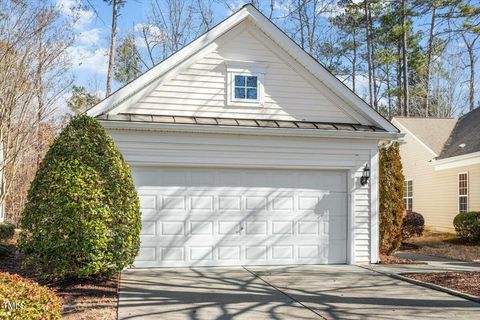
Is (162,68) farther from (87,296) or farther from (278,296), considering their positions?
(278,296)

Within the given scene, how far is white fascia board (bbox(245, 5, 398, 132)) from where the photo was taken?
11500mm

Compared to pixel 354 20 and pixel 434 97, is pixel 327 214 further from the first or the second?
pixel 434 97

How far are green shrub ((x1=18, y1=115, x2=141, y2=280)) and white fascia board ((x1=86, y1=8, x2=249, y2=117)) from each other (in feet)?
6.68

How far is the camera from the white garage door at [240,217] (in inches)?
417

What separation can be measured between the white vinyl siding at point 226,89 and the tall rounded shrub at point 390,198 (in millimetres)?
1646

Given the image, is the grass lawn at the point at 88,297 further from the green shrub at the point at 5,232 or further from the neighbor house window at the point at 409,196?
the neighbor house window at the point at 409,196

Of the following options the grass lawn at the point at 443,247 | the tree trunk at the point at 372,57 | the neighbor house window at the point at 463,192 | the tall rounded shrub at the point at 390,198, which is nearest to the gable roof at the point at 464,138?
the neighbor house window at the point at 463,192

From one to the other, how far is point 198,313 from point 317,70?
6.95m

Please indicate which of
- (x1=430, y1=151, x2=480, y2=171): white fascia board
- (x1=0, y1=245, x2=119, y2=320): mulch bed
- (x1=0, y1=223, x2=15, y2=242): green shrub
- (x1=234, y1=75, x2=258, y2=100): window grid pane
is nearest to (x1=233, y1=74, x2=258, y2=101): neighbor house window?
(x1=234, y1=75, x2=258, y2=100): window grid pane

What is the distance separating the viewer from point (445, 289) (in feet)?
27.3

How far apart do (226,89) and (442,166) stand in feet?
40.9

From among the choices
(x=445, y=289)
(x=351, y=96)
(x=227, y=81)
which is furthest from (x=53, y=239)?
(x=351, y=96)

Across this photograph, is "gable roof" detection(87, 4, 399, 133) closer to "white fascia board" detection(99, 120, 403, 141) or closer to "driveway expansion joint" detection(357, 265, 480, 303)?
"white fascia board" detection(99, 120, 403, 141)

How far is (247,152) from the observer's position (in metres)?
11.0
